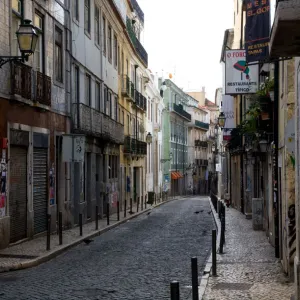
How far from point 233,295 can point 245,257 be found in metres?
4.34

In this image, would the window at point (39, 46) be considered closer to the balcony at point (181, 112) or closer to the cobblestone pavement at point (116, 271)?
the cobblestone pavement at point (116, 271)

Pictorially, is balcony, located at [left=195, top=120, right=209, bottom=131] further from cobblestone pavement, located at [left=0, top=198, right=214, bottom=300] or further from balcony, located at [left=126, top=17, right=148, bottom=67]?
cobblestone pavement, located at [left=0, top=198, right=214, bottom=300]

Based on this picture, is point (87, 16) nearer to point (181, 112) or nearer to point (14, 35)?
point (14, 35)

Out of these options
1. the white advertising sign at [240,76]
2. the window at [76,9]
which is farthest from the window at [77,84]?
the white advertising sign at [240,76]

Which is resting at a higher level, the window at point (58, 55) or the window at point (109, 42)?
the window at point (109, 42)

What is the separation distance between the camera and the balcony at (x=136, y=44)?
40469 millimetres

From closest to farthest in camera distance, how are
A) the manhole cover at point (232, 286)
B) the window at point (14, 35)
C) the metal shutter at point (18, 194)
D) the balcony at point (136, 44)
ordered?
the manhole cover at point (232, 286) < the metal shutter at point (18, 194) < the window at point (14, 35) < the balcony at point (136, 44)

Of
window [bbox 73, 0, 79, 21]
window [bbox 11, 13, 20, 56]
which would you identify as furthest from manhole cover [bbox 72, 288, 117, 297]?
window [bbox 73, 0, 79, 21]

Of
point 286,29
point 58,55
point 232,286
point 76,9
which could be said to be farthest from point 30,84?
point 286,29

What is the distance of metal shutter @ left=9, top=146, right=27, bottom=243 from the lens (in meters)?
16.3

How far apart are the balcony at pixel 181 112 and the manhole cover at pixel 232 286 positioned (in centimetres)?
6356

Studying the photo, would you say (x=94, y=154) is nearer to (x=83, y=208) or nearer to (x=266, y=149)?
(x=83, y=208)

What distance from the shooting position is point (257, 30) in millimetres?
15484

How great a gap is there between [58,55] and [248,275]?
1199 centimetres
